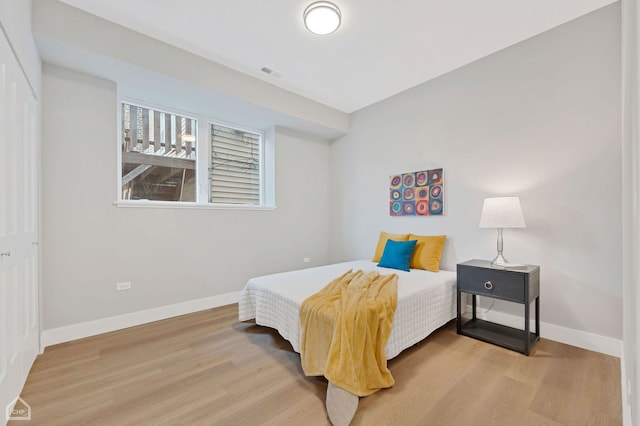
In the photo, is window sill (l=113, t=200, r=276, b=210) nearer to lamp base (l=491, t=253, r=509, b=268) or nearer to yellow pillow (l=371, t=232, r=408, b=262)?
yellow pillow (l=371, t=232, r=408, b=262)

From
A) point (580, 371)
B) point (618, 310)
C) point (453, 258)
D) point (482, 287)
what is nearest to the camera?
point (580, 371)

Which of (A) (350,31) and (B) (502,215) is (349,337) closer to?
(B) (502,215)

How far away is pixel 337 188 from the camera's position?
441 cm

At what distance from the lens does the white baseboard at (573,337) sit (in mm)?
2082

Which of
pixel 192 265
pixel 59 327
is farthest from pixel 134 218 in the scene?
pixel 59 327

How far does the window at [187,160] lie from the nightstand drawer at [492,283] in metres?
2.84

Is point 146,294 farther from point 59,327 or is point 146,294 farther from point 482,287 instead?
point 482,287

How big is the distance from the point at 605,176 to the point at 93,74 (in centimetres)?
451

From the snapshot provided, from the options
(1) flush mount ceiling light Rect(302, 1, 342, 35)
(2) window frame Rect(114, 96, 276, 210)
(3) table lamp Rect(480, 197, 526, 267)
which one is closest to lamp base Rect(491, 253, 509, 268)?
(3) table lamp Rect(480, 197, 526, 267)

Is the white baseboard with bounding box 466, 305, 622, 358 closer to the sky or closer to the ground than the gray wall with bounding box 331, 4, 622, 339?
closer to the ground

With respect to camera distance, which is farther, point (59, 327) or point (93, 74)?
point (93, 74)

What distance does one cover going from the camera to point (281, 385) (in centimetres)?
175

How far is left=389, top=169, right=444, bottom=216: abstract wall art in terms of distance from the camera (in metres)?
3.14

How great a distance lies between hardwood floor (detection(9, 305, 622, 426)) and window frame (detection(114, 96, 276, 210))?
4.62 ft
